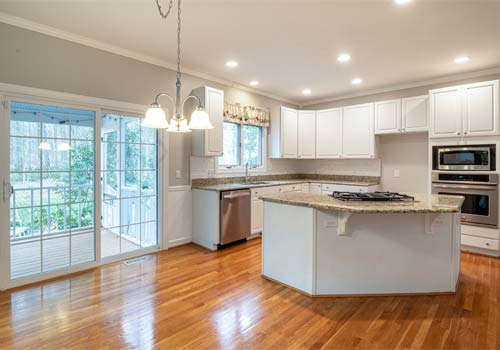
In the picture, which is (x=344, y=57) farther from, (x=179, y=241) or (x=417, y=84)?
(x=179, y=241)

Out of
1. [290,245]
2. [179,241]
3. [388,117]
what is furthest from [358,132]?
[179,241]

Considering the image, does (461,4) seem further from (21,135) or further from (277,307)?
(21,135)

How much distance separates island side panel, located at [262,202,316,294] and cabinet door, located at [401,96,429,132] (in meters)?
3.09

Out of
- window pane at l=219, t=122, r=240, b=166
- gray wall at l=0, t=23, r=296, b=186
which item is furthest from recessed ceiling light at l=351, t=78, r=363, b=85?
gray wall at l=0, t=23, r=296, b=186

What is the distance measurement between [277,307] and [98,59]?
337cm

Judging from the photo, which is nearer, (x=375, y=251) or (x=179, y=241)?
(x=375, y=251)

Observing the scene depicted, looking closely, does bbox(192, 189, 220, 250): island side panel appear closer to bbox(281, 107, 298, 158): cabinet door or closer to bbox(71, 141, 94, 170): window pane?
bbox(71, 141, 94, 170): window pane

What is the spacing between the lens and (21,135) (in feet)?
9.51

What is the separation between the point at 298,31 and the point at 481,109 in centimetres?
281

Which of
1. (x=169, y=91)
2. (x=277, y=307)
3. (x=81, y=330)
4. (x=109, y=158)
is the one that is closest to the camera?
(x=81, y=330)

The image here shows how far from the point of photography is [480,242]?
152 inches

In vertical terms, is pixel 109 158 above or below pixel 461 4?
below

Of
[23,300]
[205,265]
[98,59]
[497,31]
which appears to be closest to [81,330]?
[23,300]

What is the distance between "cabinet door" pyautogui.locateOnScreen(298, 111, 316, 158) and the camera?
5797mm
